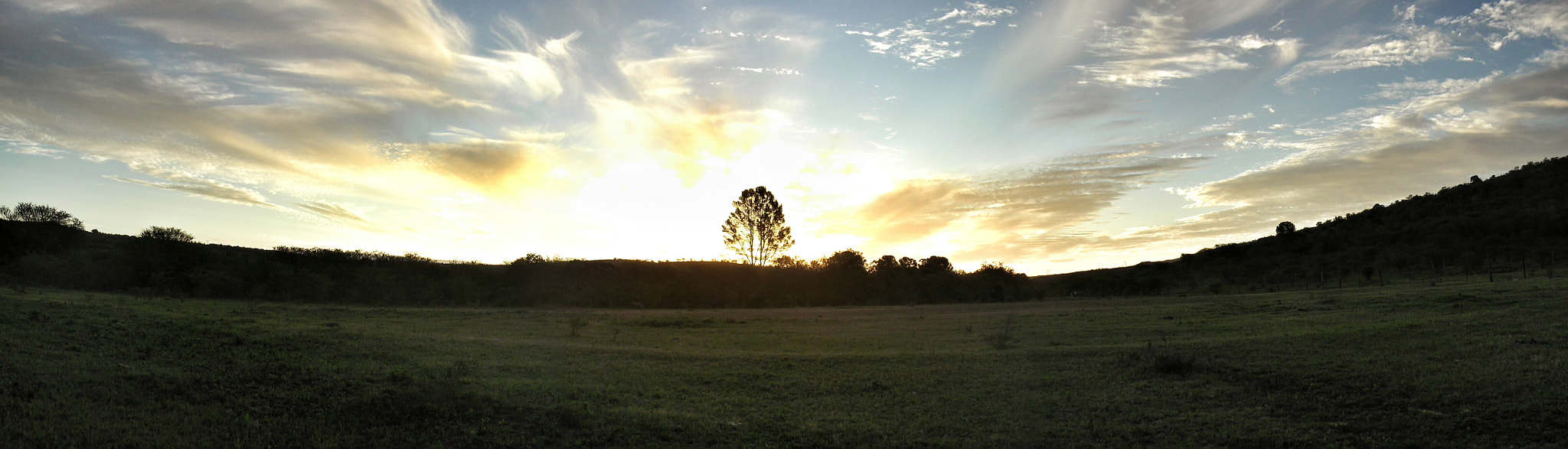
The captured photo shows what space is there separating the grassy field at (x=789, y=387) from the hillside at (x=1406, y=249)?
34358mm

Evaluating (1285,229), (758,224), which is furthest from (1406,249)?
(758,224)

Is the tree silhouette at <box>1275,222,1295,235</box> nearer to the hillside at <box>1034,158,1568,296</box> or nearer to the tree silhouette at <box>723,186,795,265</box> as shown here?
the hillside at <box>1034,158,1568,296</box>

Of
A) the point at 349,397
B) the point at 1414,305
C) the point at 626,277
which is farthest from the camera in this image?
the point at 626,277

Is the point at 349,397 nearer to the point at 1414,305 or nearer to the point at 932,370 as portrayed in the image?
the point at 932,370

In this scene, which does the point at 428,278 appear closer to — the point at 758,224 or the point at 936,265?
the point at 758,224

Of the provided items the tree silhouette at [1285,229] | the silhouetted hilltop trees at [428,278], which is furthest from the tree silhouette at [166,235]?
the tree silhouette at [1285,229]

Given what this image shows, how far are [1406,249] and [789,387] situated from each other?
7365 centimetres

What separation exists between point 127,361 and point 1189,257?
4037 inches

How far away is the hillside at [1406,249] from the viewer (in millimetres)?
50403

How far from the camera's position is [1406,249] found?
62062 mm

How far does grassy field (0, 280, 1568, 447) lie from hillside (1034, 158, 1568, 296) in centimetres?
3436

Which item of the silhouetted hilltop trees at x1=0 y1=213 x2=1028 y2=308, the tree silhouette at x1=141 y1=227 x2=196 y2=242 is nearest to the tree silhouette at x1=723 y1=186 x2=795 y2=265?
the silhouetted hilltop trees at x1=0 y1=213 x2=1028 y2=308

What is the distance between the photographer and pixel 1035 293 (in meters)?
67.1

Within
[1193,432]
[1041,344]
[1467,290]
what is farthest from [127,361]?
[1467,290]
